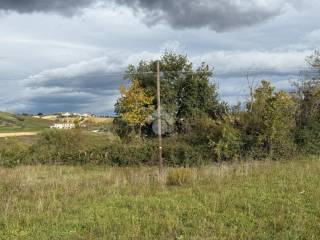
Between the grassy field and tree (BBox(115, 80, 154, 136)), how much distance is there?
2764 cm

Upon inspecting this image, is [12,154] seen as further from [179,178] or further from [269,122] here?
[179,178]

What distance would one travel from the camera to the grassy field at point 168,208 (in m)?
9.12

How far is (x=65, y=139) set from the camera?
1517 inches

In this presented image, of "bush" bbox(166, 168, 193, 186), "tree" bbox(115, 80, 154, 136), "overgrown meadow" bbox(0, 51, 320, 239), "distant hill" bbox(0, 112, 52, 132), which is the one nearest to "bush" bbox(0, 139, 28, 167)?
"overgrown meadow" bbox(0, 51, 320, 239)

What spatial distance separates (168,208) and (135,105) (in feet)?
111

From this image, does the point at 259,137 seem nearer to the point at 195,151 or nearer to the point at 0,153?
the point at 195,151

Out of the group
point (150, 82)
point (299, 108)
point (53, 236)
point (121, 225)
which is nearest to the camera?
point (53, 236)

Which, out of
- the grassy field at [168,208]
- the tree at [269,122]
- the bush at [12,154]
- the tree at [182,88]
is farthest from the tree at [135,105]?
the grassy field at [168,208]

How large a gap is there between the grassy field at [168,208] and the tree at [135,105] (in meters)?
27.6

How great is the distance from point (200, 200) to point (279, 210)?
7.40 ft

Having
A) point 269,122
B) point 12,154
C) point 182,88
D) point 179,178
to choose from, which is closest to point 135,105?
point 182,88

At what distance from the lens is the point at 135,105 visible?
147 feet

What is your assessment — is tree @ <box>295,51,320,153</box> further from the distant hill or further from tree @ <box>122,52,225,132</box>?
the distant hill

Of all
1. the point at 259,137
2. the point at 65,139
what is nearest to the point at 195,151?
the point at 259,137
